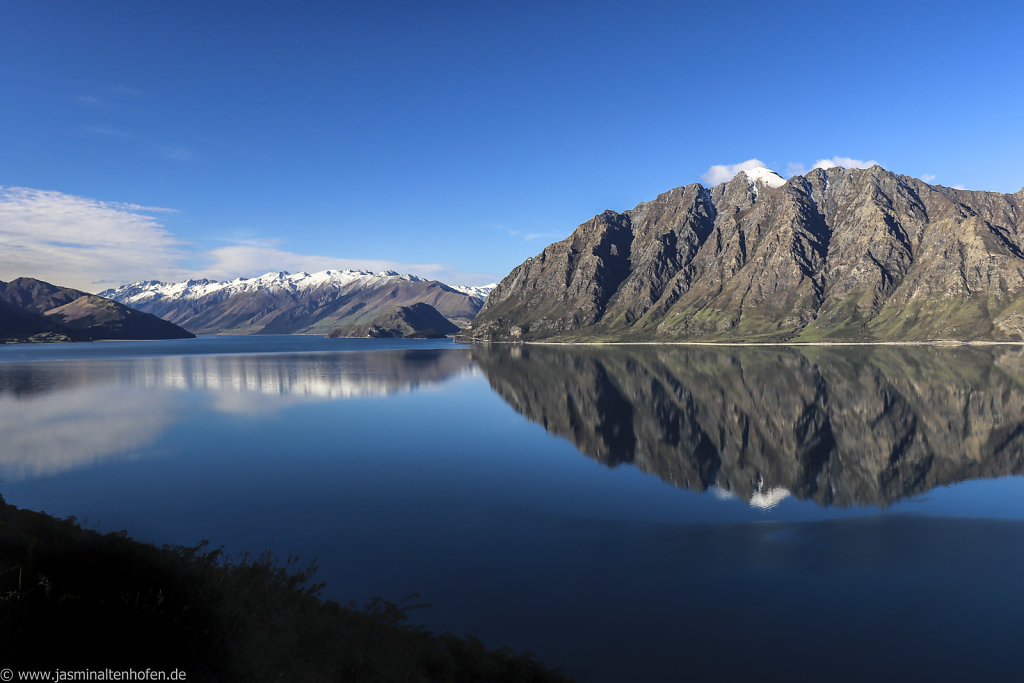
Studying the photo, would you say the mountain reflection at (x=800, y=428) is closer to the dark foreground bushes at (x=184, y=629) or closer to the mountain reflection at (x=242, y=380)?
the mountain reflection at (x=242, y=380)

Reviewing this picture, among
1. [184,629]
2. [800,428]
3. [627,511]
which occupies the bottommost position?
[627,511]

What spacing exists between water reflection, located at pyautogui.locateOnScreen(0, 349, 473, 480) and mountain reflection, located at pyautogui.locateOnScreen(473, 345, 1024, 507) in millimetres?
48266

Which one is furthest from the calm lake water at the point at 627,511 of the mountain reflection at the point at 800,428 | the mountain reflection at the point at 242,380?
the mountain reflection at the point at 242,380

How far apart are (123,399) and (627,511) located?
375 ft

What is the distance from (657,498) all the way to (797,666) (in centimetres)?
2516

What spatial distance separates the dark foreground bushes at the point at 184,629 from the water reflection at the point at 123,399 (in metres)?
52.4

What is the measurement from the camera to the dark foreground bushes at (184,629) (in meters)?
13.5

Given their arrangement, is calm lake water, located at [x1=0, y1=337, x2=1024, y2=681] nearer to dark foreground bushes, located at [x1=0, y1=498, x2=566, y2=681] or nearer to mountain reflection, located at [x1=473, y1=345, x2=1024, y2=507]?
mountain reflection, located at [x1=473, y1=345, x2=1024, y2=507]

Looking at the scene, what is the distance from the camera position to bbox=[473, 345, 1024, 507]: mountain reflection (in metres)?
54.7

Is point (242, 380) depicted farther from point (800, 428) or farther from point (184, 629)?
point (184, 629)

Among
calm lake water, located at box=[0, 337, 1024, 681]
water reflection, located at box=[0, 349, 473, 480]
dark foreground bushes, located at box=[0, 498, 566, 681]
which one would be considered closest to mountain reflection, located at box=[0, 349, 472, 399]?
water reflection, located at box=[0, 349, 473, 480]

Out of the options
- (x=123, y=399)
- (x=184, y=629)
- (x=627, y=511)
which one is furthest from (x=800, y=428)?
(x=123, y=399)

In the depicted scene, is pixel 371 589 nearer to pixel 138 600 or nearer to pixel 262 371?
pixel 138 600

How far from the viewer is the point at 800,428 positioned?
7881 centimetres
